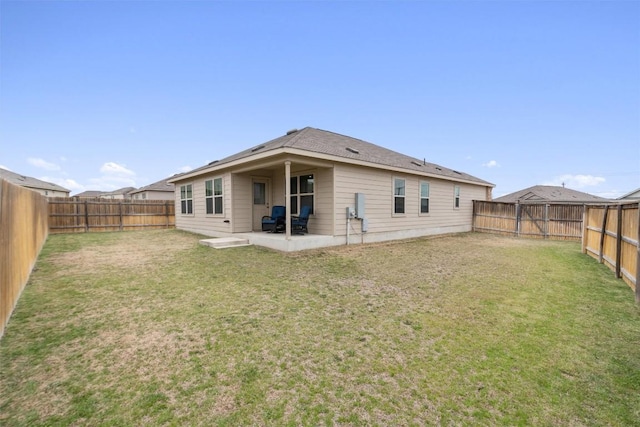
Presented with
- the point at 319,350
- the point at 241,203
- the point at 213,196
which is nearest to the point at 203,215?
the point at 213,196

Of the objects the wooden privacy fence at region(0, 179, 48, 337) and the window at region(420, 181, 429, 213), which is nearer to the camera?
the wooden privacy fence at region(0, 179, 48, 337)

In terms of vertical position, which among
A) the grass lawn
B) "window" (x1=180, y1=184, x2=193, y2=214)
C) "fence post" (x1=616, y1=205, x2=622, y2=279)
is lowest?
the grass lawn

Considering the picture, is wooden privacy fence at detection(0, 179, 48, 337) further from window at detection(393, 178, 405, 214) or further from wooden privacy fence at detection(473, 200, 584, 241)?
wooden privacy fence at detection(473, 200, 584, 241)

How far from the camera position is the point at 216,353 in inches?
109

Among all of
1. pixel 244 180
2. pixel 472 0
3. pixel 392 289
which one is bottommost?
pixel 392 289

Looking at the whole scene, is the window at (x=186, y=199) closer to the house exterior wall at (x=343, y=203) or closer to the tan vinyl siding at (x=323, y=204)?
the house exterior wall at (x=343, y=203)

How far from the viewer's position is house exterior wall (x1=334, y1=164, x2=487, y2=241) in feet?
30.6

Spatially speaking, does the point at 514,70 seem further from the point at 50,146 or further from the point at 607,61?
the point at 50,146

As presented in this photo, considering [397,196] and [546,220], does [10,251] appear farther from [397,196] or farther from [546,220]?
[546,220]

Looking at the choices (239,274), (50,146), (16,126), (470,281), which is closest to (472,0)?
(470,281)

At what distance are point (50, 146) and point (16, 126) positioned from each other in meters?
3.58

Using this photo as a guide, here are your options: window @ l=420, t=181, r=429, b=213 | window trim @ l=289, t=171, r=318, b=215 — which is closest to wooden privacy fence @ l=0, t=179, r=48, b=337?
window trim @ l=289, t=171, r=318, b=215

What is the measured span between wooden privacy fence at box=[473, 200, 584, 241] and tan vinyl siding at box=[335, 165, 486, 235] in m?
0.76

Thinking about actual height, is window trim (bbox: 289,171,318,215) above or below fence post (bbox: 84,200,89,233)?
above
